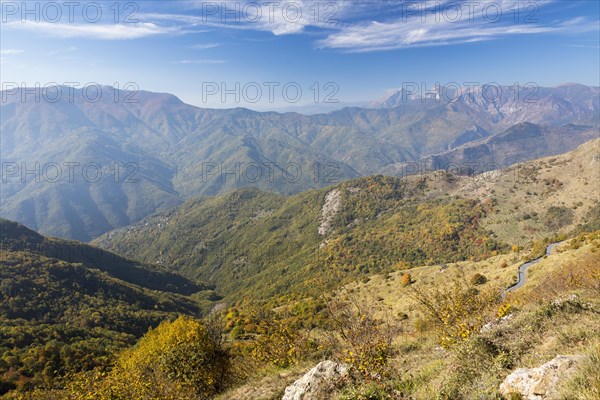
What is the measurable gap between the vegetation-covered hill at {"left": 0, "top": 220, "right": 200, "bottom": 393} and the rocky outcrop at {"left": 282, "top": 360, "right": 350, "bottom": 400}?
27.4 metres

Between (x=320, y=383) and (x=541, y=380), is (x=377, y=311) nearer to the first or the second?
(x=320, y=383)

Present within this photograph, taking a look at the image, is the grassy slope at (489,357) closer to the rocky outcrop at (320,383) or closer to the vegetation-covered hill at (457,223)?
the rocky outcrop at (320,383)

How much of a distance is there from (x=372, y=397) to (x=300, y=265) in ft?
528

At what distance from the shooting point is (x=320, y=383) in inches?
428

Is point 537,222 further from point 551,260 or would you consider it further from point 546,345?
point 546,345

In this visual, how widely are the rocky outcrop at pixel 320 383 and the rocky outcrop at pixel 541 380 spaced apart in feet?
17.3

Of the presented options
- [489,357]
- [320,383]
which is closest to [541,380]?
[489,357]

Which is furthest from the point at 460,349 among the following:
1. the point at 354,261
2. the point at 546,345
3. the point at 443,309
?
the point at 354,261

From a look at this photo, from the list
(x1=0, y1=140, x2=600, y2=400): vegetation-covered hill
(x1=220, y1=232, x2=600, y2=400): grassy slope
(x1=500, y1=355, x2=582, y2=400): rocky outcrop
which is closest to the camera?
(x1=500, y1=355, x2=582, y2=400): rocky outcrop

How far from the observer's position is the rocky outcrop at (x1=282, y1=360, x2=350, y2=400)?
10547 millimetres

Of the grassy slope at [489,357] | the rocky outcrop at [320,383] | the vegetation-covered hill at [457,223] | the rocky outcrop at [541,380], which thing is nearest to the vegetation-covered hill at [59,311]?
the rocky outcrop at [320,383]

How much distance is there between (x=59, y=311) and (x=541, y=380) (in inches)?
4611

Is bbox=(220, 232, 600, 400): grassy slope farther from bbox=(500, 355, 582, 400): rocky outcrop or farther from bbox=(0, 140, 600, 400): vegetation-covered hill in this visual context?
bbox=(500, 355, 582, 400): rocky outcrop

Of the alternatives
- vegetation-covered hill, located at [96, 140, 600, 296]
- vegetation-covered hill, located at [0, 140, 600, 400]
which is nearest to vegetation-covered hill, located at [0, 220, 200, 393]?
vegetation-covered hill, located at [0, 140, 600, 400]
